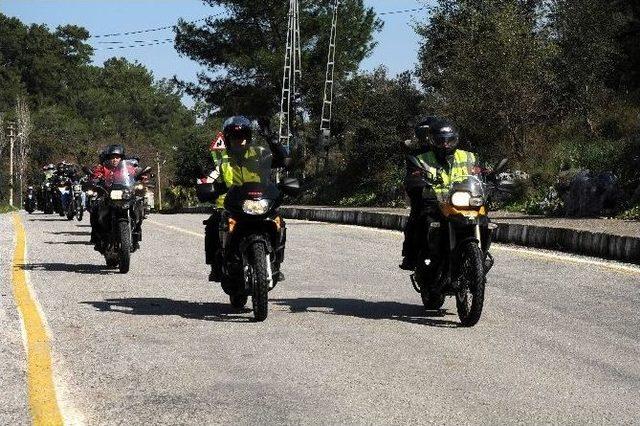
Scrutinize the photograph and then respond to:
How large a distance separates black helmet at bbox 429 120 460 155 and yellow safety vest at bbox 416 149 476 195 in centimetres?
8

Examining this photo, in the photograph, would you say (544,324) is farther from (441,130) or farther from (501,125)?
(501,125)

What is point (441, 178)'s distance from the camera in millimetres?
11023

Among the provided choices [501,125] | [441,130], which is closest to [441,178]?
[441,130]

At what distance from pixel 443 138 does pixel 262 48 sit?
50.3 meters

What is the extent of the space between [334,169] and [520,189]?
20536 millimetres

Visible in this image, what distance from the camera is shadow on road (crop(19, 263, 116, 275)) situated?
1620 centimetres

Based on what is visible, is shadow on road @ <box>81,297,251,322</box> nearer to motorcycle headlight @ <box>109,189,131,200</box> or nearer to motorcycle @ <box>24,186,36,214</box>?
motorcycle headlight @ <box>109,189,131,200</box>

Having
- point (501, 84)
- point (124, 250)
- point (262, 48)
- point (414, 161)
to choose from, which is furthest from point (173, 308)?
point (262, 48)

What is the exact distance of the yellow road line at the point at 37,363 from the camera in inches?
270

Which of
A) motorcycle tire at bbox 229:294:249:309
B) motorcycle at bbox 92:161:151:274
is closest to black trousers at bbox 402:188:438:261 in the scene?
motorcycle tire at bbox 229:294:249:309

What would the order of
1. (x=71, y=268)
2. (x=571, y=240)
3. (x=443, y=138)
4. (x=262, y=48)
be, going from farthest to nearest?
1. (x=262, y=48)
2. (x=571, y=240)
3. (x=71, y=268)
4. (x=443, y=138)

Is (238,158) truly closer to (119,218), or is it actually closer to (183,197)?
(119,218)

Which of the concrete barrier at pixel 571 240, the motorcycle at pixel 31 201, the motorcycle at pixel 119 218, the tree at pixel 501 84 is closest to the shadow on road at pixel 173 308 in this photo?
the motorcycle at pixel 119 218

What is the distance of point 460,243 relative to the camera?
10.7 metres
